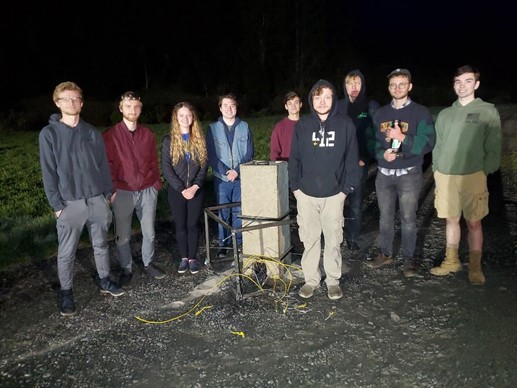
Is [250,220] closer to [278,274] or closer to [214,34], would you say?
[278,274]

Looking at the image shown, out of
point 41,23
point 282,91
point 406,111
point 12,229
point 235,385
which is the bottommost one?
point 235,385

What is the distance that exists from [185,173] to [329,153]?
1790 mm

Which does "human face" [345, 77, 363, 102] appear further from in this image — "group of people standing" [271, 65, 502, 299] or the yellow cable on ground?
the yellow cable on ground

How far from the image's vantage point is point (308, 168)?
4.50 meters

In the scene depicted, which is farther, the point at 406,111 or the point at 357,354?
the point at 406,111

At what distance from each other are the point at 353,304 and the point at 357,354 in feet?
2.91

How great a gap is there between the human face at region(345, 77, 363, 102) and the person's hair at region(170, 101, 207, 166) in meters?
1.97

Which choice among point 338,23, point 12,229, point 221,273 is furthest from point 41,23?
point 221,273

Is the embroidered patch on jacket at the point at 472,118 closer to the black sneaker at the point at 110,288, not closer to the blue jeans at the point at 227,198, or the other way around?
the blue jeans at the point at 227,198

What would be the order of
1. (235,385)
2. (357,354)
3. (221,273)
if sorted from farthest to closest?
(221,273) < (357,354) < (235,385)

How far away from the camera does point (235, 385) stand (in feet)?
10.7

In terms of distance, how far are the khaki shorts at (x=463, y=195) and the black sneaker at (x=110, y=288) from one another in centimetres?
365

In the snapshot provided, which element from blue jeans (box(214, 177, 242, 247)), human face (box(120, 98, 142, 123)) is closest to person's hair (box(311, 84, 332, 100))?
blue jeans (box(214, 177, 242, 247))

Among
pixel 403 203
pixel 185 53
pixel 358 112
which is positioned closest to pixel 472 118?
pixel 403 203
